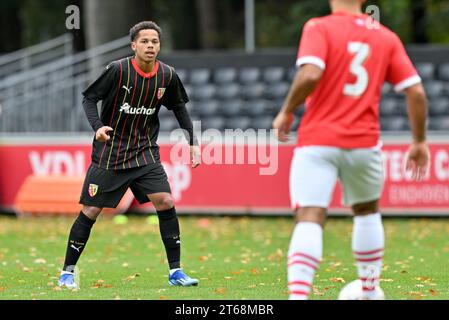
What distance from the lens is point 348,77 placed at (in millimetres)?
6730

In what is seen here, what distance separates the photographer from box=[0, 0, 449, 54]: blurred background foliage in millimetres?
24812

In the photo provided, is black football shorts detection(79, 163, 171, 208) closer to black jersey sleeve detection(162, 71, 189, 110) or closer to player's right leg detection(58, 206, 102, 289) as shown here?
player's right leg detection(58, 206, 102, 289)

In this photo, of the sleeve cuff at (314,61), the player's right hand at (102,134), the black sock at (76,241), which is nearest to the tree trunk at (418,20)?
the black sock at (76,241)

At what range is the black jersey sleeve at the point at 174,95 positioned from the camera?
9.30 metres

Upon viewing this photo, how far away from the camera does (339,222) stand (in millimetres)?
17688

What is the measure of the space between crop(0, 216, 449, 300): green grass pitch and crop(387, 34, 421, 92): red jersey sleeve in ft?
6.61

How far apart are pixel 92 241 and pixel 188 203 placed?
4.20 meters

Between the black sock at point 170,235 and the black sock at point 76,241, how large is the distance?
62 cm

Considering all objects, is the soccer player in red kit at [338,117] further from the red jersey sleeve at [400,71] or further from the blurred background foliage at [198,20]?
the blurred background foliage at [198,20]

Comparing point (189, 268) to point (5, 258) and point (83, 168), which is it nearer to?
point (5, 258)

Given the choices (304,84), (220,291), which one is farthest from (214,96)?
(304,84)

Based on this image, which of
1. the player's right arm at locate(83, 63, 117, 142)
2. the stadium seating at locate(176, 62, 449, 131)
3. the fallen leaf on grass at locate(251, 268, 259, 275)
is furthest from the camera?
the stadium seating at locate(176, 62, 449, 131)

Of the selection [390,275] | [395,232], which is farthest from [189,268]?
[395,232]

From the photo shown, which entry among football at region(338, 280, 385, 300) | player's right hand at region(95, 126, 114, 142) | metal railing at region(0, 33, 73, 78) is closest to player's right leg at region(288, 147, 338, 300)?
football at region(338, 280, 385, 300)
